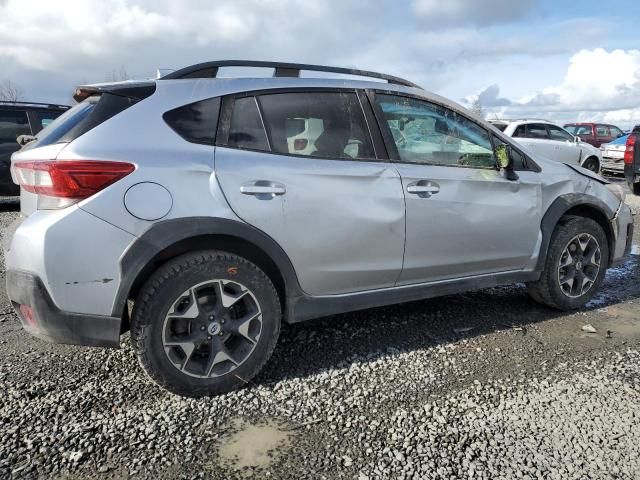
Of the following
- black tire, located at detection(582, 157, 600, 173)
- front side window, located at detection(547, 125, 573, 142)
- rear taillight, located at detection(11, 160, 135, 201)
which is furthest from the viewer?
black tire, located at detection(582, 157, 600, 173)

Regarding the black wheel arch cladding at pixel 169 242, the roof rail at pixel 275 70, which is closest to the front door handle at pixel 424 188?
the roof rail at pixel 275 70

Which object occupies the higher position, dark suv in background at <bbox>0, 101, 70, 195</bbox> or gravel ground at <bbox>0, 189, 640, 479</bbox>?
dark suv in background at <bbox>0, 101, 70, 195</bbox>

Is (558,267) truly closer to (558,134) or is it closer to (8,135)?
(8,135)

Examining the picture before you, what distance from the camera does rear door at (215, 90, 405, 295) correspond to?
2.86 m

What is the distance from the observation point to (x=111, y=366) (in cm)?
319

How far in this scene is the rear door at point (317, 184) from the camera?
2861 mm

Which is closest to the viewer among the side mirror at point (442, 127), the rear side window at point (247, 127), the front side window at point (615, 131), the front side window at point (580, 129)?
the rear side window at point (247, 127)

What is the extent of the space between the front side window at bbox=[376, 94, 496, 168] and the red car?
778 inches

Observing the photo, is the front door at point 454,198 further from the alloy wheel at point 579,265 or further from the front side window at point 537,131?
the front side window at point 537,131

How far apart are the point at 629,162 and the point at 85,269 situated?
431 inches

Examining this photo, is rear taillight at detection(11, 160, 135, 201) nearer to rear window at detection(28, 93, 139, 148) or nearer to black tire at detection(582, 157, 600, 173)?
rear window at detection(28, 93, 139, 148)

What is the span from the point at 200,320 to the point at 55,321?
0.70 m

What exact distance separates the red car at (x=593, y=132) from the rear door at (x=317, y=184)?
2060 cm

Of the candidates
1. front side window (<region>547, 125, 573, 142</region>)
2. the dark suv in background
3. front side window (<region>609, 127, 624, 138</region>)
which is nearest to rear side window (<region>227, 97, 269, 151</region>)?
the dark suv in background
